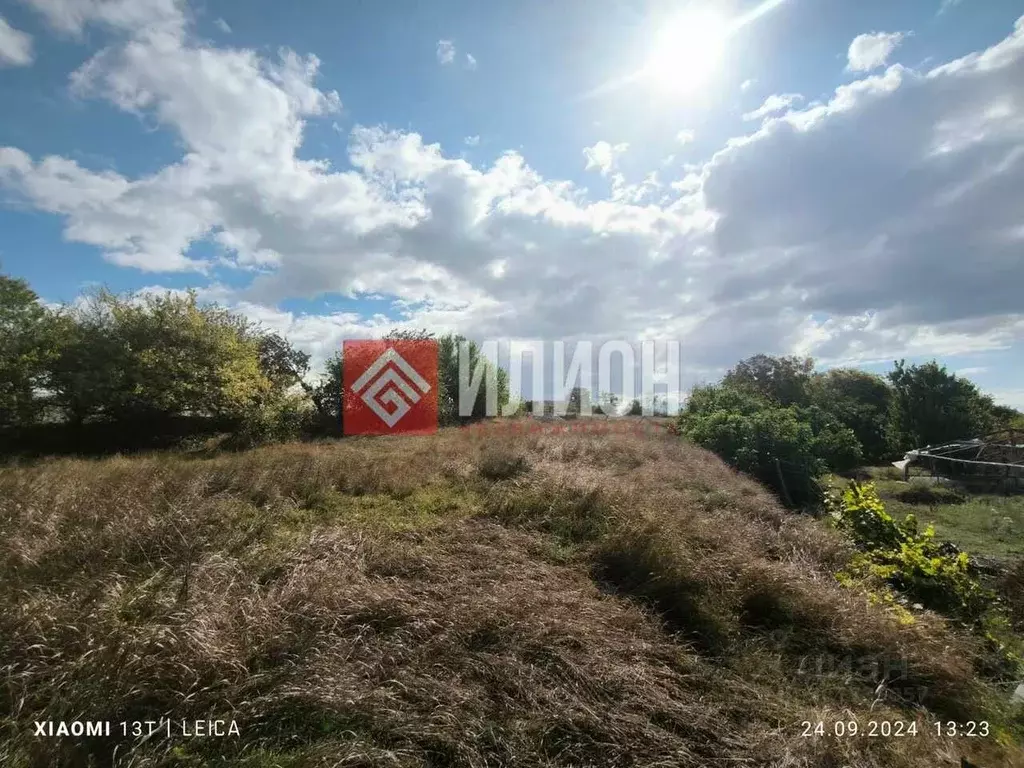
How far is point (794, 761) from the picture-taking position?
270 cm

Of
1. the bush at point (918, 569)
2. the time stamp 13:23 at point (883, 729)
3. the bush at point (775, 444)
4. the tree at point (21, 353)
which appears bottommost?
the time stamp 13:23 at point (883, 729)

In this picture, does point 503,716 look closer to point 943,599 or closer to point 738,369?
point 943,599

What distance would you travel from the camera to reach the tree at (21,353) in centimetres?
1207

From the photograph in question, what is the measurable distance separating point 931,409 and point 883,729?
22.9 m

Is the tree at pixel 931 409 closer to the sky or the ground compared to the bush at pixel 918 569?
closer to the sky

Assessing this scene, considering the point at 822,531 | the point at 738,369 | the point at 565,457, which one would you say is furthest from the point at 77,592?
the point at 738,369

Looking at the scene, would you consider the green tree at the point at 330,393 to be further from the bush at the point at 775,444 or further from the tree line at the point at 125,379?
the bush at the point at 775,444

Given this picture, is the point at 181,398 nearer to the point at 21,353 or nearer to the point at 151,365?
the point at 151,365

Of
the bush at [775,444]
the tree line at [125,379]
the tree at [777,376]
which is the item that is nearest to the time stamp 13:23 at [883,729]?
the bush at [775,444]

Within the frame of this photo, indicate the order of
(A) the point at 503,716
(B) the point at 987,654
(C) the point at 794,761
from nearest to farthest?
(C) the point at 794,761, (A) the point at 503,716, (B) the point at 987,654

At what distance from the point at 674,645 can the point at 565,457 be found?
6083 millimetres

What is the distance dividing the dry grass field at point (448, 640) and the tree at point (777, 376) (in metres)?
26.3

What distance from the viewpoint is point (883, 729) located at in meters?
3.03

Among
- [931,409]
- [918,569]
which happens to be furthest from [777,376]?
[918,569]
